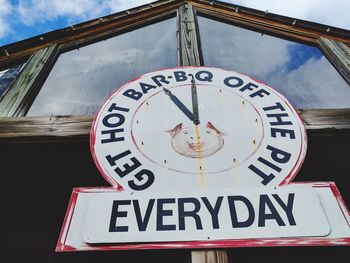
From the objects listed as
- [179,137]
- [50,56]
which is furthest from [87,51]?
[179,137]

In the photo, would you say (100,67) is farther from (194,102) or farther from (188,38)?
(194,102)

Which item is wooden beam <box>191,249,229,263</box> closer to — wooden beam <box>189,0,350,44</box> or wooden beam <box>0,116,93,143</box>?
wooden beam <box>0,116,93,143</box>

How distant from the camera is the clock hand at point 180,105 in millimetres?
2250

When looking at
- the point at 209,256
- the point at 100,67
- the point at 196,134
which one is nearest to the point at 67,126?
the point at 196,134

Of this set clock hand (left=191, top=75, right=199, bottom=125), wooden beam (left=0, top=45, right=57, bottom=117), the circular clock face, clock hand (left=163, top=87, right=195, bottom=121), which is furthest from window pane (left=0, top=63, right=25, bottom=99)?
clock hand (left=191, top=75, right=199, bottom=125)

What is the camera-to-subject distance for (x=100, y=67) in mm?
3334

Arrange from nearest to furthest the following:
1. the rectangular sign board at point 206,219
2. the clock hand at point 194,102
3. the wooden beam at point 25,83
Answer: the rectangular sign board at point 206,219 → the clock hand at point 194,102 → the wooden beam at point 25,83

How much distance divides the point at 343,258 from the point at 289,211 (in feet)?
1.61

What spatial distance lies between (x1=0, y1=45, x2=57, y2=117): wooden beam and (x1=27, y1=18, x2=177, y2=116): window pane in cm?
10

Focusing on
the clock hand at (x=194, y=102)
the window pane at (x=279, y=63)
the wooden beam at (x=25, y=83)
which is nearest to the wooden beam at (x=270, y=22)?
the window pane at (x=279, y=63)

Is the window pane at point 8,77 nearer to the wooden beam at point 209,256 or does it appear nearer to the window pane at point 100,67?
the window pane at point 100,67

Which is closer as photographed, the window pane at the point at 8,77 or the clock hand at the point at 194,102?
the clock hand at the point at 194,102

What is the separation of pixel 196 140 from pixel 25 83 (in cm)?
179

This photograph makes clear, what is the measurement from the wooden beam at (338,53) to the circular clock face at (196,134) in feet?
3.76
